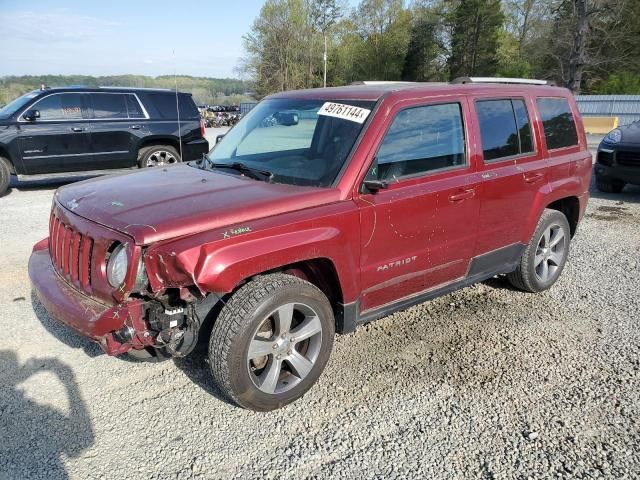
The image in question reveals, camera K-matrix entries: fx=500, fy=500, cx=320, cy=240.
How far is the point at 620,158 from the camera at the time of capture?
8.39 m

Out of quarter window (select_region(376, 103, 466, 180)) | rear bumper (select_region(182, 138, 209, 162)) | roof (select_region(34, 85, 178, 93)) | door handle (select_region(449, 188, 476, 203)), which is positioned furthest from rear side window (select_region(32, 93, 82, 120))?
door handle (select_region(449, 188, 476, 203))

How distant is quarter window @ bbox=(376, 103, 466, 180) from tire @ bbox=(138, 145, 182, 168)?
7.31m

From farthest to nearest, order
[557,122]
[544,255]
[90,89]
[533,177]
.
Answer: [90,89] < [544,255] < [557,122] < [533,177]

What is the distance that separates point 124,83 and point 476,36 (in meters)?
43.9

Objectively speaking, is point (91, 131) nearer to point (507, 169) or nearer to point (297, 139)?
point (297, 139)

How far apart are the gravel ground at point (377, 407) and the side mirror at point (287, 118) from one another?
1711mm

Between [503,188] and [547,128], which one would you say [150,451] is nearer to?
[503,188]

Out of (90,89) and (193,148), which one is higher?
(90,89)

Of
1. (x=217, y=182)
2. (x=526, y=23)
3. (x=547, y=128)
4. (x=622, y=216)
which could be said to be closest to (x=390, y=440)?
(x=217, y=182)

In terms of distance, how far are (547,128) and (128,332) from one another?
3.81 meters

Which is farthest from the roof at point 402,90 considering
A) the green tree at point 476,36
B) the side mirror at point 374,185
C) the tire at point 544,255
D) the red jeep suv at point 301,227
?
the green tree at point 476,36

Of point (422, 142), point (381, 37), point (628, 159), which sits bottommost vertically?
point (628, 159)

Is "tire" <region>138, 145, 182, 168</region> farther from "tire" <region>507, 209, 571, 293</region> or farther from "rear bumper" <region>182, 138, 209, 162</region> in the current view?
"tire" <region>507, 209, 571, 293</region>

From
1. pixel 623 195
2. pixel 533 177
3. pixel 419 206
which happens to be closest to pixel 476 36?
pixel 623 195
